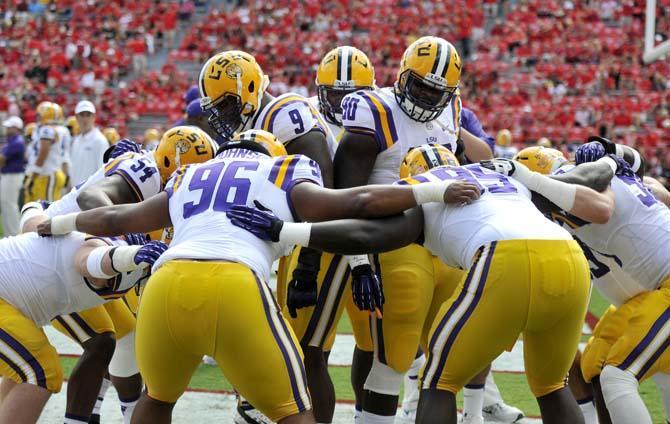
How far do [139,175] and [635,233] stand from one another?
2449 millimetres

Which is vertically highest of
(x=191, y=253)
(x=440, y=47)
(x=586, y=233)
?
(x=440, y=47)

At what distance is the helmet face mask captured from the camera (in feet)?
15.7

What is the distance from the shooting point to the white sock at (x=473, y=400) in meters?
5.16

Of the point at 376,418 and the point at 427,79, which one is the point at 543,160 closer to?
the point at 427,79

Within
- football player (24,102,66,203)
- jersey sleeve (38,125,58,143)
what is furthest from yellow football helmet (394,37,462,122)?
football player (24,102,66,203)

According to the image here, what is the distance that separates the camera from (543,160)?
5012 millimetres

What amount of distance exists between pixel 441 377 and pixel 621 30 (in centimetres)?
2105

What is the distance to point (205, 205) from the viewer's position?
3678 millimetres

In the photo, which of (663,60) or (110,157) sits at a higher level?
(110,157)

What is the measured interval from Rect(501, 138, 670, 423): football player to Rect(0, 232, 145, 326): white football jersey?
204 cm

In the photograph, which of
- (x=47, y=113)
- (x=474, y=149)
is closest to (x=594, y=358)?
(x=474, y=149)

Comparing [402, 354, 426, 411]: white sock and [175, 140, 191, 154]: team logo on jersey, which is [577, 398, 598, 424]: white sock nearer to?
[402, 354, 426, 411]: white sock

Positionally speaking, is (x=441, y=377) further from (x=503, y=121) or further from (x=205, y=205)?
(x=503, y=121)

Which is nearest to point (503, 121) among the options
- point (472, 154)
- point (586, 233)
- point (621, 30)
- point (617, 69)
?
point (617, 69)
